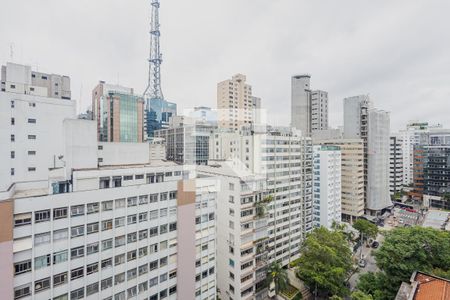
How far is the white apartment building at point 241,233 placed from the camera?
28875 mm

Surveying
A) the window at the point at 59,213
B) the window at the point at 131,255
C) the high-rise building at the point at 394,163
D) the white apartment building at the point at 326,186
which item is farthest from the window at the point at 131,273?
the high-rise building at the point at 394,163

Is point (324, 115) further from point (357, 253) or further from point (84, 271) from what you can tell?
point (84, 271)

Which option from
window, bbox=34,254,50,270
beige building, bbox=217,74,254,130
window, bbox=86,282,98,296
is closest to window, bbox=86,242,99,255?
window, bbox=34,254,50,270

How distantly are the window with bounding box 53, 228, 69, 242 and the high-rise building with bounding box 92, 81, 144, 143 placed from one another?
5962cm

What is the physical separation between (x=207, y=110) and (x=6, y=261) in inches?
3090

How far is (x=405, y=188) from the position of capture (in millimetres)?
82875

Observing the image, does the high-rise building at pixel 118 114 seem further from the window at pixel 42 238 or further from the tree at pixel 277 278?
the window at pixel 42 238

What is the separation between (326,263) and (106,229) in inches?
1103

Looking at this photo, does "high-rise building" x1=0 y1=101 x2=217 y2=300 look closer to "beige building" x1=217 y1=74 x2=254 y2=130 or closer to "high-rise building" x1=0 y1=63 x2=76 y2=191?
"high-rise building" x1=0 y1=63 x2=76 y2=191

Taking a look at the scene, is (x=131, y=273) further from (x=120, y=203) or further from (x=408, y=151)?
(x=408, y=151)

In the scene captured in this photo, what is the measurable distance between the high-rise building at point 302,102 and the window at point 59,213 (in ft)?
277

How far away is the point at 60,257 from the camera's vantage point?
16219 mm

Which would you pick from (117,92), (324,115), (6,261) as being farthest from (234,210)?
(324,115)

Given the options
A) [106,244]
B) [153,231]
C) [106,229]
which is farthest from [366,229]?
[106,229]
